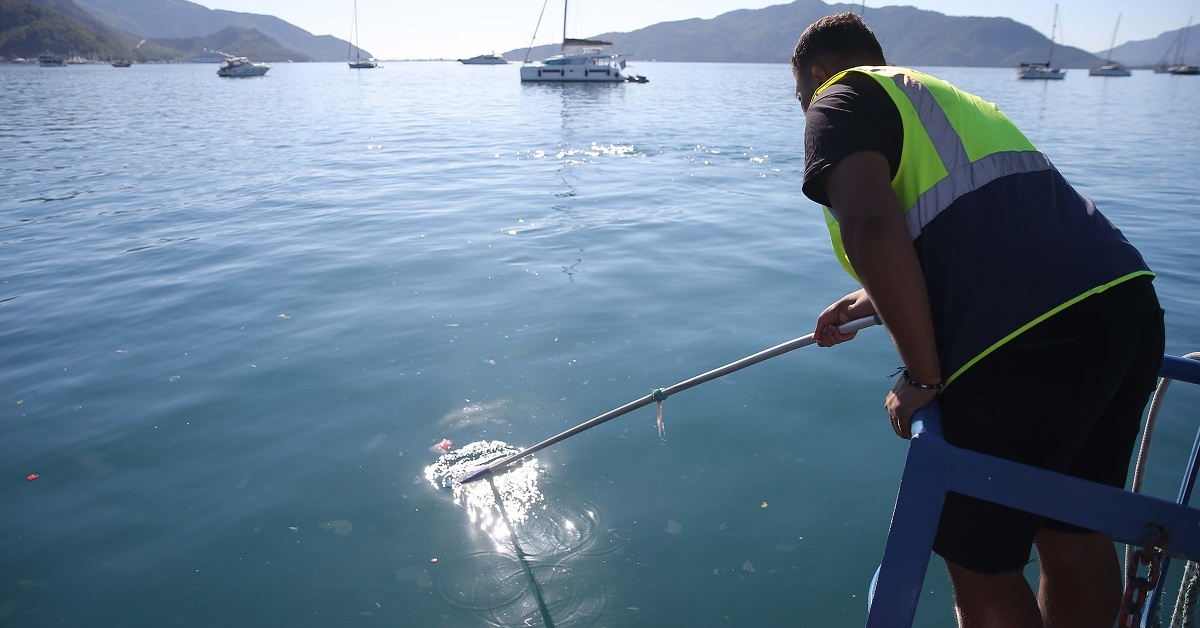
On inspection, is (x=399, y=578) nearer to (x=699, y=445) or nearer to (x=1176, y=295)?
(x=699, y=445)

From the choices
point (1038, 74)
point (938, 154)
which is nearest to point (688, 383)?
point (938, 154)

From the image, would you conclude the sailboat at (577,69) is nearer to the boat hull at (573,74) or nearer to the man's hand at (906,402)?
the boat hull at (573,74)

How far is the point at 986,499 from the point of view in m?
1.44

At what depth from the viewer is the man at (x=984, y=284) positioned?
62.6 inches

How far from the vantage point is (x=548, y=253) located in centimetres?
852

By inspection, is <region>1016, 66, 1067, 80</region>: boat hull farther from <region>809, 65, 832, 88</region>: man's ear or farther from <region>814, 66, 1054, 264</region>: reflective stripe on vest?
<region>814, 66, 1054, 264</region>: reflective stripe on vest

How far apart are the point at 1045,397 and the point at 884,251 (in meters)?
0.48

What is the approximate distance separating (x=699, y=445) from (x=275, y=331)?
151 inches

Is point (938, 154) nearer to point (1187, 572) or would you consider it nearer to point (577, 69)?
point (1187, 572)

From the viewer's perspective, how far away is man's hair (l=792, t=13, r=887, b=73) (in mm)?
2010

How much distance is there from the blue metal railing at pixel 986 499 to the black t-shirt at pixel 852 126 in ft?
2.02

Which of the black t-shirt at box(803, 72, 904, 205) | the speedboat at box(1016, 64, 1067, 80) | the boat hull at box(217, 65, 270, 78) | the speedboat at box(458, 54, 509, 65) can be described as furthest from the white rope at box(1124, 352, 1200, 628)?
the speedboat at box(458, 54, 509, 65)

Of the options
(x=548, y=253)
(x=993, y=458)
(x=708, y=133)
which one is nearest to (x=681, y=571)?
(x=993, y=458)

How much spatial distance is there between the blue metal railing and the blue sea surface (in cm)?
166
